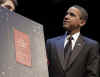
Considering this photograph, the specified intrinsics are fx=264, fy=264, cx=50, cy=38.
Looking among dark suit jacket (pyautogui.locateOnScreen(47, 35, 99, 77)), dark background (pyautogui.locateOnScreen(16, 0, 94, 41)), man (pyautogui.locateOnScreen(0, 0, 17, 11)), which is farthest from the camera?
dark background (pyautogui.locateOnScreen(16, 0, 94, 41))

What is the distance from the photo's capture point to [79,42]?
78.6 inches

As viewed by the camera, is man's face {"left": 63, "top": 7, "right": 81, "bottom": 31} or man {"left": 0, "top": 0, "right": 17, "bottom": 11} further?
man's face {"left": 63, "top": 7, "right": 81, "bottom": 31}

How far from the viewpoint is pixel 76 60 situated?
1914 millimetres

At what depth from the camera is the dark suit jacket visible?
1876mm

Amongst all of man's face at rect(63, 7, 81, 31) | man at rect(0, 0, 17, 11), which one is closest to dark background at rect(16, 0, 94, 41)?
man's face at rect(63, 7, 81, 31)

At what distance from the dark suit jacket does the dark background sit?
123cm

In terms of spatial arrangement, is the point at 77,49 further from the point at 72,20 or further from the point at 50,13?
the point at 50,13

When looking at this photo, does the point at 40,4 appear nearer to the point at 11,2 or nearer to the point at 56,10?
the point at 56,10

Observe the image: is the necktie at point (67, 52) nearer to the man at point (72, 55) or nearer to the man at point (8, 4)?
the man at point (72, 55)

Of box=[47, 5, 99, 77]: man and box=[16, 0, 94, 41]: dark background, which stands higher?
box=[16, 0, 94, 41]: dark background

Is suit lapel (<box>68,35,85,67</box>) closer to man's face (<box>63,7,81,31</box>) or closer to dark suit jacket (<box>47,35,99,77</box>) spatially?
dark suit jacket (<box>47,35,99,77</box>)

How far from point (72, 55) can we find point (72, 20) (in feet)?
1.02

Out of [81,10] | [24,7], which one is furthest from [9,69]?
[24,7]

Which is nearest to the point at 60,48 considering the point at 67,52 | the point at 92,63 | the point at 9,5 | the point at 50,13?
the point at 67,52
